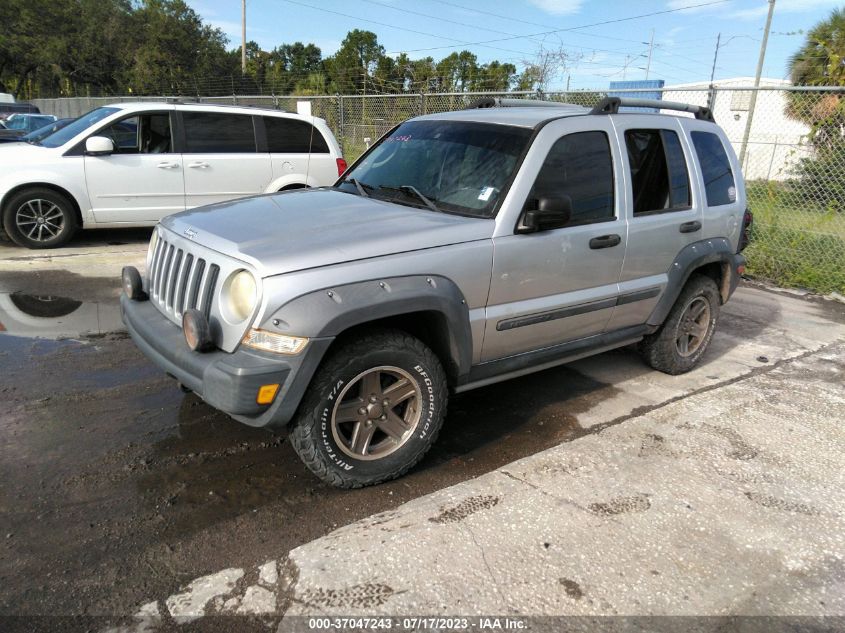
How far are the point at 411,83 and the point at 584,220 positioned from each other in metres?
38.2

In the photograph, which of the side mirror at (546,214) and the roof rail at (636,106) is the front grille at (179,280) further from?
the roof rail at (636,106)

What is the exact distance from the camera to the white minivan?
7.77 meters

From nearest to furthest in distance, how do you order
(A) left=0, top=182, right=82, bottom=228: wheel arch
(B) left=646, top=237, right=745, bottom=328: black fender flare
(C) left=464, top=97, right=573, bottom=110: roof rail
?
1. (B) left=646, top=237, right=745, bottom=328: black fender flare
2. (C) left=464, top=97, right=573, bottom=110: roof rail
3. (A) left=0, top=182, right=82, bottom=228: wheel arch

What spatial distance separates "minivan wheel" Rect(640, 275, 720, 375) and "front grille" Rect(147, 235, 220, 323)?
335 cm

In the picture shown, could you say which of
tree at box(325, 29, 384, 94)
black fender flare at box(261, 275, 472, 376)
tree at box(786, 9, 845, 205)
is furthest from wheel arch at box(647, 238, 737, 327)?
tree at box(325, 29, 384, 94)

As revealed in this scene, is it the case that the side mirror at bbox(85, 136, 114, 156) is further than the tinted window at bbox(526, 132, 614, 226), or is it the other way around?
the side mirror at bbox(85, 136, 114, 156)

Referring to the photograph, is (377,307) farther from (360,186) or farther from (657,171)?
(657,171)

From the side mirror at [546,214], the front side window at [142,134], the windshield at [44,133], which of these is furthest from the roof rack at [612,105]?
the windshield at [44,133]

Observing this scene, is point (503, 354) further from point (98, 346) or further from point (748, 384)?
point (98, 346)

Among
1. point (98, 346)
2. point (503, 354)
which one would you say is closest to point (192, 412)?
point (98, 346)

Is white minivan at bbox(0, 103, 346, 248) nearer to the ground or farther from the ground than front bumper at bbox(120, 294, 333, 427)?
farther from the ground

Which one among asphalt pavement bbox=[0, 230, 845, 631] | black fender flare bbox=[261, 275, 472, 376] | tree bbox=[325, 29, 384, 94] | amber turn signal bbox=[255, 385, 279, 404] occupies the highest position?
tree bbox=[325, 29, 384, 94]

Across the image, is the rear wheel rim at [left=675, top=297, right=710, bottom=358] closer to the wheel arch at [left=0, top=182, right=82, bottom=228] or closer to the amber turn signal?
the amber turn signal

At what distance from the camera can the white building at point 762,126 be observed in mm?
9227
